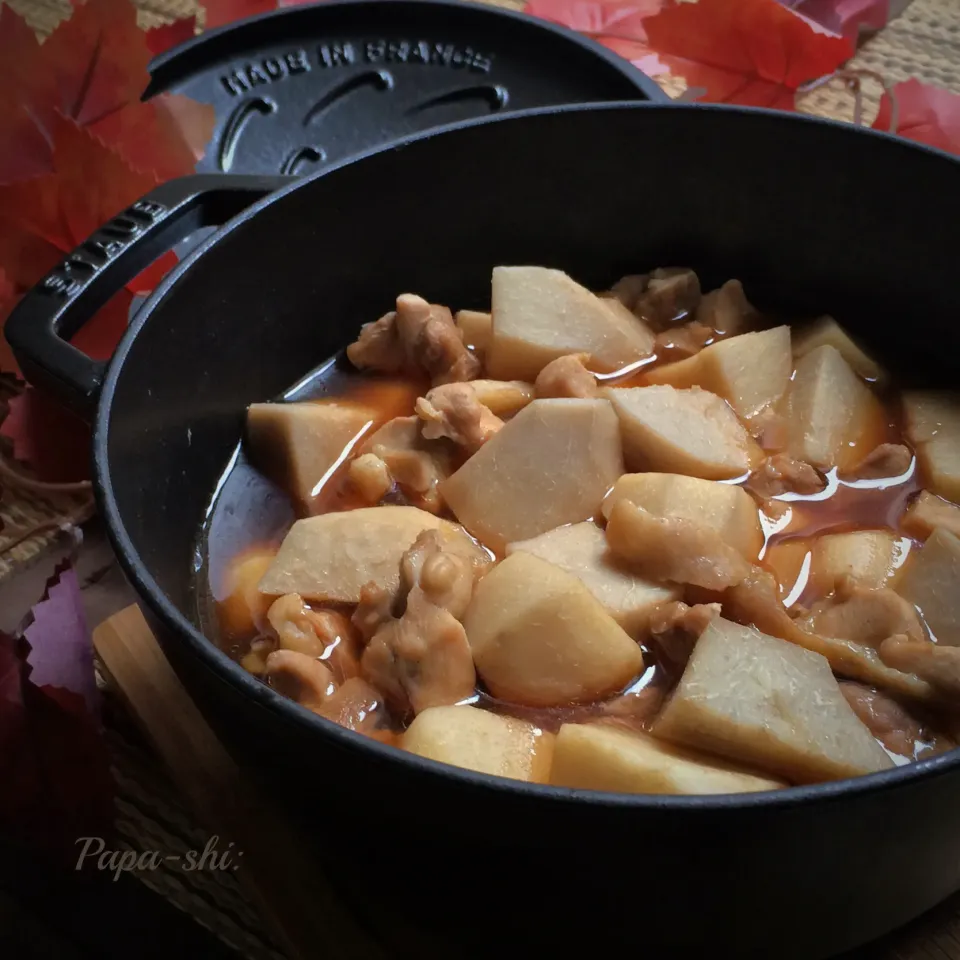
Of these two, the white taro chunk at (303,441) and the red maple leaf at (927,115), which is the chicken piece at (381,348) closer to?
the white taro chunk at (303,441)

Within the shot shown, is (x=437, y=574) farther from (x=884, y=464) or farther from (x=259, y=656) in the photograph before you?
(x=884, y=464)

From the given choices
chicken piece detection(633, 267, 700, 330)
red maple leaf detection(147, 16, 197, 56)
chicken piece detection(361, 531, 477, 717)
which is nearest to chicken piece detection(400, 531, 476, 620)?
chicken piece detection(361, 531, 477, 717)

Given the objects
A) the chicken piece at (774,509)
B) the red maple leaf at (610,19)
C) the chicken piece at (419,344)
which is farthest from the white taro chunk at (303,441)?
the red maple leaf at (610,19)

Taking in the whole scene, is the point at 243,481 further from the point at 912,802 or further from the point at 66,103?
the point at 912,802

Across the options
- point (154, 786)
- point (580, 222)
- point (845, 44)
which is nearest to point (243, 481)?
point (154, 786)

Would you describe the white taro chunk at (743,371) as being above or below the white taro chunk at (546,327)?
below

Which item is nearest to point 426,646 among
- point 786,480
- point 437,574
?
point 437,574
